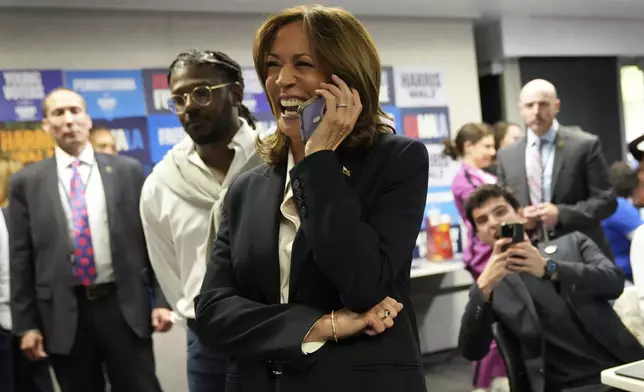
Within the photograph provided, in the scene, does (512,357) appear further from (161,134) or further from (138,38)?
(138,38)

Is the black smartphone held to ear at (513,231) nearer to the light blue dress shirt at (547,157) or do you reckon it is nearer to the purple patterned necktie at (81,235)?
the light blue dress shirt at (547,157)

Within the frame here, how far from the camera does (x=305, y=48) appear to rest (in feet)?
4.11

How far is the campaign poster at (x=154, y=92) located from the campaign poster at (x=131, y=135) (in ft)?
0.39

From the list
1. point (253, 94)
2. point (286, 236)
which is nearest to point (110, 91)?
point (253, 94)

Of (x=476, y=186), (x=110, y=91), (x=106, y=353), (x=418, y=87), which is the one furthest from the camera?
(x=418, y=87)

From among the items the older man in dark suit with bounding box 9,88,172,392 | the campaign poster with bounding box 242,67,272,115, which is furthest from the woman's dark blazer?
the campaign poster with bounding box 242,67,272,115

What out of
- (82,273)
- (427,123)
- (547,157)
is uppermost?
(427,123)

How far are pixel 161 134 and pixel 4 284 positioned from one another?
1789 mm

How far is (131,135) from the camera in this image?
4625 millimetres

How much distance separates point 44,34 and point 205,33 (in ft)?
3.79

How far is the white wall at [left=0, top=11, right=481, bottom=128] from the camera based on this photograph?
439 cm

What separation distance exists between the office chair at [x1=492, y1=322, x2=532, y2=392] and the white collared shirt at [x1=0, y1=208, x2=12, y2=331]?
90.2 inches

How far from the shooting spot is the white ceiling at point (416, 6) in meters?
4.47

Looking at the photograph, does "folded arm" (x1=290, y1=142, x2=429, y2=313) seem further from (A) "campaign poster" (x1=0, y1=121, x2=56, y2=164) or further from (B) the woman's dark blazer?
(A) "campaign poster" (x1=0, y1=121, x2=56, y2=164)
